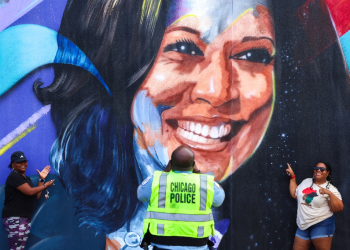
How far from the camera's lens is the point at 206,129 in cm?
551

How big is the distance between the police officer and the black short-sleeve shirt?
228 cm

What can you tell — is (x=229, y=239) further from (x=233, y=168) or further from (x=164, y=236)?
(x=164, y=236)

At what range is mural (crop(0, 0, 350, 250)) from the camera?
5.40m

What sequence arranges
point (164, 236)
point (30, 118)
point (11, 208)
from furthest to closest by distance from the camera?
point (30, 118) → point (11, 208) → point (164, 236)

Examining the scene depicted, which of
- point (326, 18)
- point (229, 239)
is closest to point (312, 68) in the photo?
point (326, 18)

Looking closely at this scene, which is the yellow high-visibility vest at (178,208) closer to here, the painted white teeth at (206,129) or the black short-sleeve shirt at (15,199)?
the painted white teeth at (206,129)

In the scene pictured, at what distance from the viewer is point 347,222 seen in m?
5.44

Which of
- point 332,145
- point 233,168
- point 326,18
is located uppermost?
point 326,18

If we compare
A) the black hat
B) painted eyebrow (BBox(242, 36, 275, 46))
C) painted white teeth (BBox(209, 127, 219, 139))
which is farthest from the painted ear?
painted eyebrow (BBox(242, 36, 275, 46))

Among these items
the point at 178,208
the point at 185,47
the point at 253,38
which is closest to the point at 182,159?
the point at 178,208

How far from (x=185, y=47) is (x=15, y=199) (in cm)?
330

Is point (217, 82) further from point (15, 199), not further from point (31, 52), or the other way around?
point (15, 199)

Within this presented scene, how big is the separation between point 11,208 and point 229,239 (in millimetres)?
3193

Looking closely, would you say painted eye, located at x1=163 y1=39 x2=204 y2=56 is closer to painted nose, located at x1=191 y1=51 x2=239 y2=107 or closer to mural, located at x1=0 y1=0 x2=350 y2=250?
mural, located at x1=0 y1=0 x2=350 y2=250
